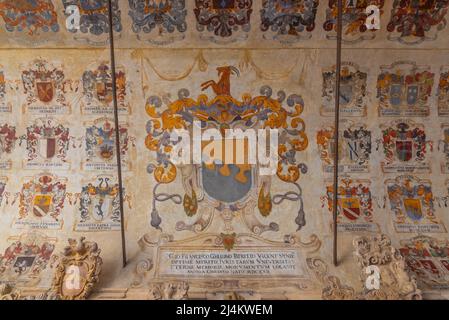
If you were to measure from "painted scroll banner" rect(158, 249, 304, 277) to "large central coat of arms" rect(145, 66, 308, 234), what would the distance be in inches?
32.9

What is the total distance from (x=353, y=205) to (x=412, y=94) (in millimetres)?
2540

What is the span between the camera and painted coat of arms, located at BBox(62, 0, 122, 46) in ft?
24.8

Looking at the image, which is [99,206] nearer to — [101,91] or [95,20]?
[101,91]

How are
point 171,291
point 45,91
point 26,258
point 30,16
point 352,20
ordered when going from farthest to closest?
point 45,91 → point 352,20 → point 30,16 → point 26,258 → point 171,291

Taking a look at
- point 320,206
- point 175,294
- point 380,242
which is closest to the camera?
point 175,294

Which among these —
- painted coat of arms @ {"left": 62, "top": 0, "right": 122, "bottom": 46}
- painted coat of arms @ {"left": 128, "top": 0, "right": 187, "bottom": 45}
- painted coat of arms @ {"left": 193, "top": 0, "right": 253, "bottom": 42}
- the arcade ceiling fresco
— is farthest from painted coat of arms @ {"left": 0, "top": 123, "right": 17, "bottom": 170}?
painted coat of arms @ {"left": 193, "top": 0, "right": 253, "bottom": 42}

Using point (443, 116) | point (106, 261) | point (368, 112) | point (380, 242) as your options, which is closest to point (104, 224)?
point (106, 261)

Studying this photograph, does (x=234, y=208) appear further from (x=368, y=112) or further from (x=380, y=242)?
(x=368, y=112)

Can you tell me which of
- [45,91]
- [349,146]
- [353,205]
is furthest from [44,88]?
[353,205]

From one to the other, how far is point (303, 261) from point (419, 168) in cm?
309

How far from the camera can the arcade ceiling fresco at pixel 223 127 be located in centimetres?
771

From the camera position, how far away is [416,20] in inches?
304

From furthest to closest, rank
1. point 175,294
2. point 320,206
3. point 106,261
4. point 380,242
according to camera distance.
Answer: point 320,206, point 106,261, point 380,242, point 175,294

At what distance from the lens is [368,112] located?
829 centimetres
